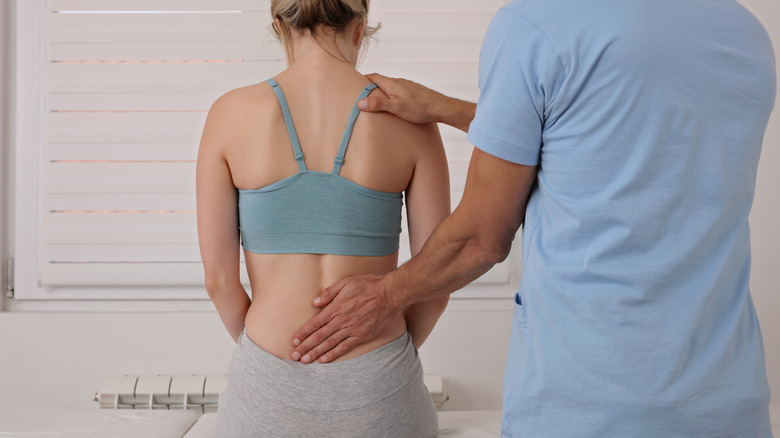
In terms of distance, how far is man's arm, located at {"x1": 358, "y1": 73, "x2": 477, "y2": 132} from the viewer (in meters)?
1.45

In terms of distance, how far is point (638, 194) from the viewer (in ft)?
3.04

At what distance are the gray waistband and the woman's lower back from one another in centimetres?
3

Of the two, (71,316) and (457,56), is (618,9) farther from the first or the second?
(71,316)

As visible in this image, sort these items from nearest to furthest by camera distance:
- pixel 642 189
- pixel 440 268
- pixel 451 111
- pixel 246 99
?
pixel 642 189
pixel 440 268
pixel 246 99
pixel 451 111

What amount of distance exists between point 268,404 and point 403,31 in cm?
169

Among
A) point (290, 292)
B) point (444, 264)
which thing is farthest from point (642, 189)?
point (290, 292)

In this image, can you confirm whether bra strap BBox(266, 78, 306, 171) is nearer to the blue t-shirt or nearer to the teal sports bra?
the teal sports bra

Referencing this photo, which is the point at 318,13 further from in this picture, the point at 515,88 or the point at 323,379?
the point at 323,379

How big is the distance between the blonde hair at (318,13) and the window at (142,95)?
1.14 metres

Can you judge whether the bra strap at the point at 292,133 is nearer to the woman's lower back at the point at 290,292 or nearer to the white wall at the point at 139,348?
the woman's lower back at the point at 290,292

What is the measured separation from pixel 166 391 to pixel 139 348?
0.72ft

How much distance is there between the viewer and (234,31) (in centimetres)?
262

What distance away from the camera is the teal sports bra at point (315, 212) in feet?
4.64

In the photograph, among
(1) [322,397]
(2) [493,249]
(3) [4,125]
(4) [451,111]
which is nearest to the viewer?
(2) [493,249]
